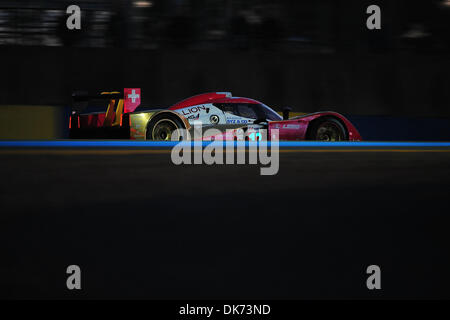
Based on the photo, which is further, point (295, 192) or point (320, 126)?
point (320, 126)

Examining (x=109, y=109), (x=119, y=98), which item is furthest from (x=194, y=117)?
(x=109, y=109)

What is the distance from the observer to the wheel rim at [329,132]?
342 inches

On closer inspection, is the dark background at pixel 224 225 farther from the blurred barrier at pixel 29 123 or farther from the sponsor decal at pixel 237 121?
the blurred barrier at pixel 29 123

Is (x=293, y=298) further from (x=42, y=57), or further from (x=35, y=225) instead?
(x=42, y=57)

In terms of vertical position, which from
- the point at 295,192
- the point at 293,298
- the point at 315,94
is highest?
the point at 315,94

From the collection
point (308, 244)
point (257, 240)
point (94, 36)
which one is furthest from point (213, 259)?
point (94, 36)

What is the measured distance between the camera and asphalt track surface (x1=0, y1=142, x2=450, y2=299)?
3.53 metres

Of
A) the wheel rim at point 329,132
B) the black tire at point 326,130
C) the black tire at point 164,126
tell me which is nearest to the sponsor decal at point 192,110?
the black tire at point 164,126

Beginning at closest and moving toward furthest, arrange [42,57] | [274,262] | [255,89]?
[274,262], [42,57], [255,89]

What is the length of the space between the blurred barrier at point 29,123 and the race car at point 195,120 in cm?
291

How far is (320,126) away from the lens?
8688mm

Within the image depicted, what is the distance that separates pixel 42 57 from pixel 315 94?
6.68 m

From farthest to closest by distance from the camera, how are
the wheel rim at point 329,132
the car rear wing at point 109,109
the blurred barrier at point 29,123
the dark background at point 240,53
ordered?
the dark background at point 240,53 < the blurred barrier at point 29,123 < the wheel rim at point 329,132 < the car rear wing at point 109,109

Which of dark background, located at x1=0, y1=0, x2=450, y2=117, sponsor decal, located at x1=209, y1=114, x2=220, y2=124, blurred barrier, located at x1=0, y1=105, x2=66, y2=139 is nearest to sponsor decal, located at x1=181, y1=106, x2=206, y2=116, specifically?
sponsor decal, located at x1=209, y1=114, x2=220, y2=124
